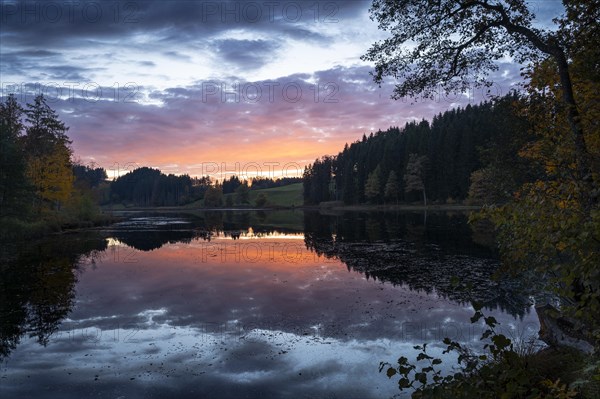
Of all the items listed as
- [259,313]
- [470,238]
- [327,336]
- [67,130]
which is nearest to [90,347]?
[259,313]

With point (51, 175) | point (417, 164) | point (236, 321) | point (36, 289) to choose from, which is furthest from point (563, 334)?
point (417, 164)

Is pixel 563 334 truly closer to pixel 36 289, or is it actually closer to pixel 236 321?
pixel 236 321

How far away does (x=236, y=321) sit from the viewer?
45.4ft

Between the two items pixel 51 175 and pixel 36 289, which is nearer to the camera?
pixel 36 289

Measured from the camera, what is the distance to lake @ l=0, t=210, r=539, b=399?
9211 millimetres

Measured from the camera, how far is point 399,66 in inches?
493

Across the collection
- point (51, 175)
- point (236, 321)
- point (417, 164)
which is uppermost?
point (417, 164)

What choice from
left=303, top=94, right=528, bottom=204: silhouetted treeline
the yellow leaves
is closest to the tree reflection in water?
the yellow leaves

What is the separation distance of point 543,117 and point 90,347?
17178mm

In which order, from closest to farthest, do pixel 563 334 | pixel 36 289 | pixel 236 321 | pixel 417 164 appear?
pixel 563 334
pixel 236 321
pixel 36 289
pixel 417 164

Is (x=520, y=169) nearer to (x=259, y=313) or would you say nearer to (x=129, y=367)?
(x=259, y=313)

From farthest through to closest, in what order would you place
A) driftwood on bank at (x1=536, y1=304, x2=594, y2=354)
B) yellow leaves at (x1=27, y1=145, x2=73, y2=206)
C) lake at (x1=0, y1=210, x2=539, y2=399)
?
yellow leaves at (x1=27, y1=145, x2=73, y2=206)
lake at (x1=0, y1=210, x2=539, y2=399)
driftwood on bank at (x1=536, y1=304, x2=594, y2=354)

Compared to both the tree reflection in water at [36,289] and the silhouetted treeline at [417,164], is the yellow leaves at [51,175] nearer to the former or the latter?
the tree reflection in water at [36,289]

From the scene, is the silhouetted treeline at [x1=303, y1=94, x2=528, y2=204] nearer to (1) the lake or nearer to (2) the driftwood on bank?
(1) the lake
